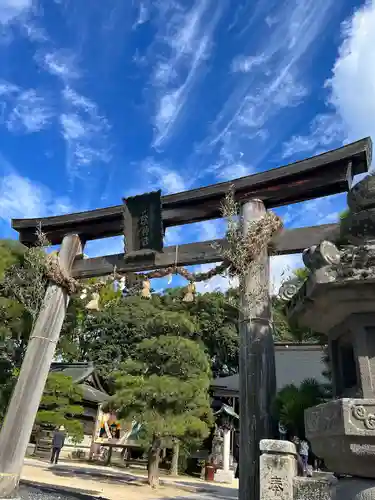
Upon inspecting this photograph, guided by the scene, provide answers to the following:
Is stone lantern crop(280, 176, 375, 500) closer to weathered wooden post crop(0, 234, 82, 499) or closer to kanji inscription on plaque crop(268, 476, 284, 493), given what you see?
kanji inscription on plaque crop(268, 476, 284, 493)

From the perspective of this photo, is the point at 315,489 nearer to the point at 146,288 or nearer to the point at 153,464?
the point at 146,288

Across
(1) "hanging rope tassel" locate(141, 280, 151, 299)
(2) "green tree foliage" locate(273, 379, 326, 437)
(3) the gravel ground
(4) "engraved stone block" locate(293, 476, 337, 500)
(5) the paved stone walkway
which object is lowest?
(3) the gravel ground

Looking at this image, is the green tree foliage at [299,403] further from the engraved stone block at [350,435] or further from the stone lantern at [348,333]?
the engraved stone block at [350,435]

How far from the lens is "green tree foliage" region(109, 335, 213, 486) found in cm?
1107

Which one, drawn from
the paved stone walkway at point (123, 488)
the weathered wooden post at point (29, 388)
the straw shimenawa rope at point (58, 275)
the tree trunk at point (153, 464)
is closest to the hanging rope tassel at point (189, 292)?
the straw shimenawa rope at point (58, 275)

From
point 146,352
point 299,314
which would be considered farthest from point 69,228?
point 299,314

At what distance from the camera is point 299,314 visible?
3.40 m

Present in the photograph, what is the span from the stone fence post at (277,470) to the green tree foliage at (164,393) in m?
7.97

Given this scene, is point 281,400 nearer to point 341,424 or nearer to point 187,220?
point 341,424

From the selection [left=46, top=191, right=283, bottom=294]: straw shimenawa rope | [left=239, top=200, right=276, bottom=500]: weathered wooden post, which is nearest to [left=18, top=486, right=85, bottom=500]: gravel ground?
[left=46, top=191, right=283, bottom=294]: straw shimenawa rope

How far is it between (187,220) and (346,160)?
2916 mm

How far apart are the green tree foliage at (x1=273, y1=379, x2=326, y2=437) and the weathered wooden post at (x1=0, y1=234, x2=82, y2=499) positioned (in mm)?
4658

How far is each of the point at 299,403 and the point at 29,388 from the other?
4926 mm

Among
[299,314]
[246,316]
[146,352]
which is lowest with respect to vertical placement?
[299,314]
